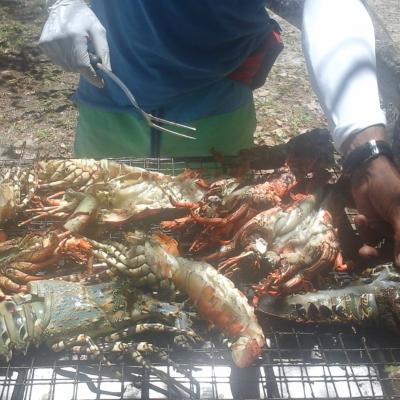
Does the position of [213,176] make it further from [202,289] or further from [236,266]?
[202,289]

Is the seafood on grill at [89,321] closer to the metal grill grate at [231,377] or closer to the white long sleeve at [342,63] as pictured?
the metal grill grate at [231,377]

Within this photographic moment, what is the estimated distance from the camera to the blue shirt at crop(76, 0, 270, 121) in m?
3.26

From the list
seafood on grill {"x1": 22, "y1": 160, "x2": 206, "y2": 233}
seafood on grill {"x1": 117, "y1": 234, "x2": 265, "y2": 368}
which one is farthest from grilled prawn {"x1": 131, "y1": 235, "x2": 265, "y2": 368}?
seafood on grill {"x1": 22, "y1": 160, "x2": 206, "y2": 233}

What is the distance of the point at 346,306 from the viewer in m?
2.83

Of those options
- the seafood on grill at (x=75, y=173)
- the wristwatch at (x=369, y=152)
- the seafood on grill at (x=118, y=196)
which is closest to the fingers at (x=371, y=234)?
the wristwatch at (x=369, y=152)

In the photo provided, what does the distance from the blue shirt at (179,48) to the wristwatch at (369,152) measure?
1.31m

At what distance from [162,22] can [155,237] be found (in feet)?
4.75

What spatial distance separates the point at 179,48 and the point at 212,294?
1700mm

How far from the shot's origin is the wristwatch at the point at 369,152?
2.62m

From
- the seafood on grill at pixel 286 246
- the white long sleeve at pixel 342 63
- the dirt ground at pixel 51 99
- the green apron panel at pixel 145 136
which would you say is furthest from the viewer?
the dirt ground at pixel 51 99

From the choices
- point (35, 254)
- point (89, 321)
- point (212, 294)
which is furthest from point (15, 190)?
point (212, 294)

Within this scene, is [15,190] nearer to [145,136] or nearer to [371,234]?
[145,136]

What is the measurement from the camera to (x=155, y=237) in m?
3.09

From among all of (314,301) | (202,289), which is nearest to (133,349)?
→ (202,289)
